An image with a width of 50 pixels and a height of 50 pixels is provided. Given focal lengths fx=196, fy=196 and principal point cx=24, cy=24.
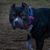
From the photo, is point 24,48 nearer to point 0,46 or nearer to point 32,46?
point 32,46

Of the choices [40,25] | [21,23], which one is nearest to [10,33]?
[21,23]

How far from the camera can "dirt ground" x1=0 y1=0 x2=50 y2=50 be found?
1.85 m

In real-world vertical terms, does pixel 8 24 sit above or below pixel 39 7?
below

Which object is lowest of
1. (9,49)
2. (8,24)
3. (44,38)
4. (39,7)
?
(9,49)

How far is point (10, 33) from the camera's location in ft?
6.14

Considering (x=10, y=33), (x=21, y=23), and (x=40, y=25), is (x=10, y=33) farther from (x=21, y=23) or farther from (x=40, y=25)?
(x=40, y=25)

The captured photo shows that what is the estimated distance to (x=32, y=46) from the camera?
6.09 ft

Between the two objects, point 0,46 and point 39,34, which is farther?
point 0,46

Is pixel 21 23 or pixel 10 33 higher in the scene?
pixel 21 23

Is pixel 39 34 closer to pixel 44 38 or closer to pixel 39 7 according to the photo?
pixel 44 38

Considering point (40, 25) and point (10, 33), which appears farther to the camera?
point (10, 33)

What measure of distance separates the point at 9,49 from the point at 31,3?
491 millimetres

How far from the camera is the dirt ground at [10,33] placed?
1.85 meters

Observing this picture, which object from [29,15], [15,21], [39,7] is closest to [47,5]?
[39,7]
